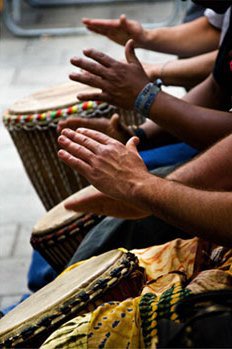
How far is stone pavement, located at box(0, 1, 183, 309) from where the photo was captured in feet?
10.3

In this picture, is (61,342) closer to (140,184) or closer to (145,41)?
(140,184)

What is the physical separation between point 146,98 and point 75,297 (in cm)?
75

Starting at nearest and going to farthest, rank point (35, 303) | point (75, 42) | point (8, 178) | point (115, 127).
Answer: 1. point (35, 303)
2. point (115, 127)
3. point (8, 178)
4. point (75, 42)

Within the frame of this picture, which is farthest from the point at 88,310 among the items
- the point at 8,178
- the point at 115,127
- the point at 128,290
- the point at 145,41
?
the point at 8,178

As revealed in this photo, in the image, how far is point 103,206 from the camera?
2041mm

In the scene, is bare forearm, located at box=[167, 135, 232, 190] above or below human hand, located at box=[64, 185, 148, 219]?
above

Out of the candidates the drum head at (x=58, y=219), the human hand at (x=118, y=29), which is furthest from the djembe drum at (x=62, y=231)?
the human hand at (x=118, y=29)

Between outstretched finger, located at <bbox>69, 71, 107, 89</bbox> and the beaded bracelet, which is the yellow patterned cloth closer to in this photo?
the beaded bracelet

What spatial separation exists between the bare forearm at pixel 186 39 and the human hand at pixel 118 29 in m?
0.04

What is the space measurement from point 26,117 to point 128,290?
1194mm

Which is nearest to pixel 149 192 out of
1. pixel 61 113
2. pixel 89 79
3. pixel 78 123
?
pixel 89 79

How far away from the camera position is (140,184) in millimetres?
1693

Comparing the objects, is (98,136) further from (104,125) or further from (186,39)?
(186,39)

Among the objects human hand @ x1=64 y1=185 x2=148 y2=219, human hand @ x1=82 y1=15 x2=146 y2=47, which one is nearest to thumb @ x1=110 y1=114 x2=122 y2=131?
human hand @ x1=64 y1=185 x2=148 y2=219
